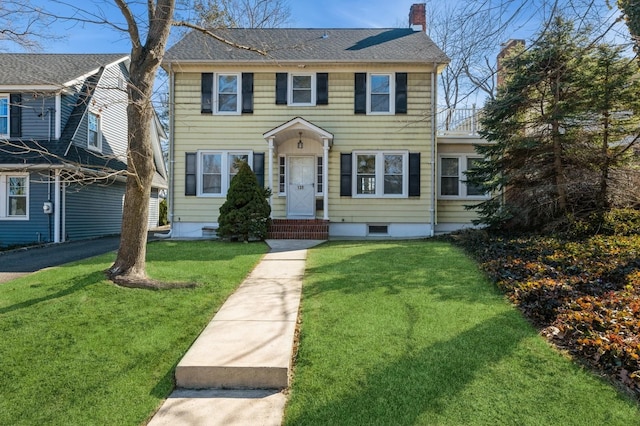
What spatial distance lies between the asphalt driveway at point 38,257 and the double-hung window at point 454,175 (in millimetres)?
10841

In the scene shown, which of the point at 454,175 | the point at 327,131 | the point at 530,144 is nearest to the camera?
the point at 530,144

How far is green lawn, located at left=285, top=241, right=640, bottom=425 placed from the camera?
2832mm

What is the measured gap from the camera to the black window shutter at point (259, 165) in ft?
43.1

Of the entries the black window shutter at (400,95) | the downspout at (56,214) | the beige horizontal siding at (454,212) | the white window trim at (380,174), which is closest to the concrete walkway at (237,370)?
the white window trim at (380,174)

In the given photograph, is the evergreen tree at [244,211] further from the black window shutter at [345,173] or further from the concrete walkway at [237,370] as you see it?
the concrete walkway at [237,370]

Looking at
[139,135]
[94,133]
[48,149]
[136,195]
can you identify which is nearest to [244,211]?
[136,195]

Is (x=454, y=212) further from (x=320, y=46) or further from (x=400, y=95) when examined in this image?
(x=320, y=46)

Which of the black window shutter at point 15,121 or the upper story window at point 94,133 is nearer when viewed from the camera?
the black window shutter at point 15,121

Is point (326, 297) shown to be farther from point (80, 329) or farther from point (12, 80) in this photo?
point (12, 80)

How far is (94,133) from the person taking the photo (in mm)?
15531

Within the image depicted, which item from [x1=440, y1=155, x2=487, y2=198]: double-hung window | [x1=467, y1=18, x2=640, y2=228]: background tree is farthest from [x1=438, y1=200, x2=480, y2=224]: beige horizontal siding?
[x1=467, y1=18, x2=640, y2=228]: background tree

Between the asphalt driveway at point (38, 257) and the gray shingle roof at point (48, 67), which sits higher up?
the gray shingle roof at point (48, 67)

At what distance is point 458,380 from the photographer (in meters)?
3.23

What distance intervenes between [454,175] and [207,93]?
29.1ft
